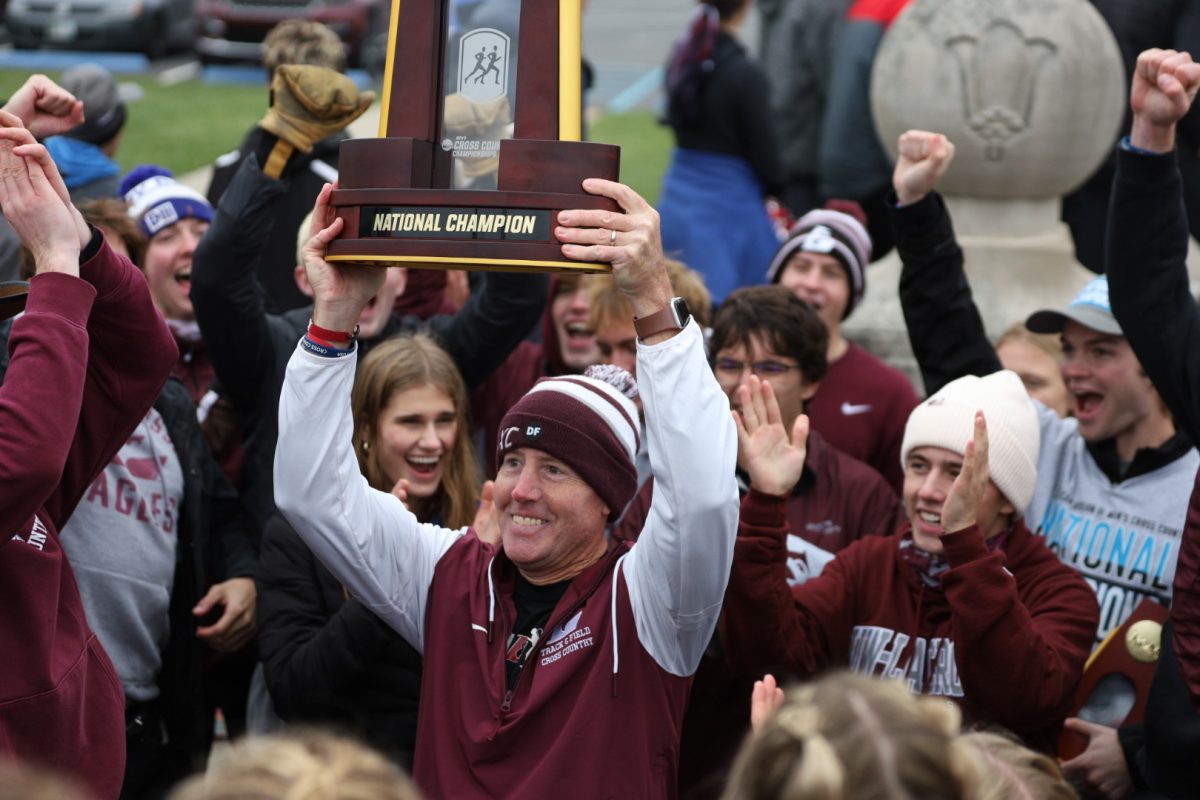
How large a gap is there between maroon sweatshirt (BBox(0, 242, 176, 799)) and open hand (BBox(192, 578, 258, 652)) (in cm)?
102

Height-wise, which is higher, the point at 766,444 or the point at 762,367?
the point at 762,367

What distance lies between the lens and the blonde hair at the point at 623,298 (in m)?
5.17

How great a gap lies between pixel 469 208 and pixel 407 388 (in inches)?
55.5

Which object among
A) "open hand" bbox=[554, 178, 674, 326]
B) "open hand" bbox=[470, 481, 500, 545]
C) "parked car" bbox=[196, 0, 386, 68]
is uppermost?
"parked car" bbox=[196, 0, 386, 68]

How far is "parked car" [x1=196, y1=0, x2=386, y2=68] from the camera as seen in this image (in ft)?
69.5

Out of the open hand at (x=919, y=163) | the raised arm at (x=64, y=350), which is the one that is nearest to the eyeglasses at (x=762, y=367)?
the open hand at (x=919, y=163)

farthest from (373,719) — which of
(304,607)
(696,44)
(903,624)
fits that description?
(696,44)

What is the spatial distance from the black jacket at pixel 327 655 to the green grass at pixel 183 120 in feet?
39.7

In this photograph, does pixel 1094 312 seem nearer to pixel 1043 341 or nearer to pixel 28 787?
pixel 1043 341

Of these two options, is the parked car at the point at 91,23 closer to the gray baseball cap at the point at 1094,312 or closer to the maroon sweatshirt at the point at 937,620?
the gray baseball cap at the point at 1094,312

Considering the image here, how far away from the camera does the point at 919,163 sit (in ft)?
15.0

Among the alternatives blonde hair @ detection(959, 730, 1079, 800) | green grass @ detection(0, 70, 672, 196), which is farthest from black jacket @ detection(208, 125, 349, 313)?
green grass @ detection(0, 70, 672, 196)

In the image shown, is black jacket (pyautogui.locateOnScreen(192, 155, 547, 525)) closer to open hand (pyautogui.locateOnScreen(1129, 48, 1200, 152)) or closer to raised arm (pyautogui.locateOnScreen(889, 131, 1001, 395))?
raised arm (pyautogui.locateOnScreen(889, 131, 1001, 395))

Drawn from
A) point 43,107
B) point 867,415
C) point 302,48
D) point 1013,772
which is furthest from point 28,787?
point 302,48
